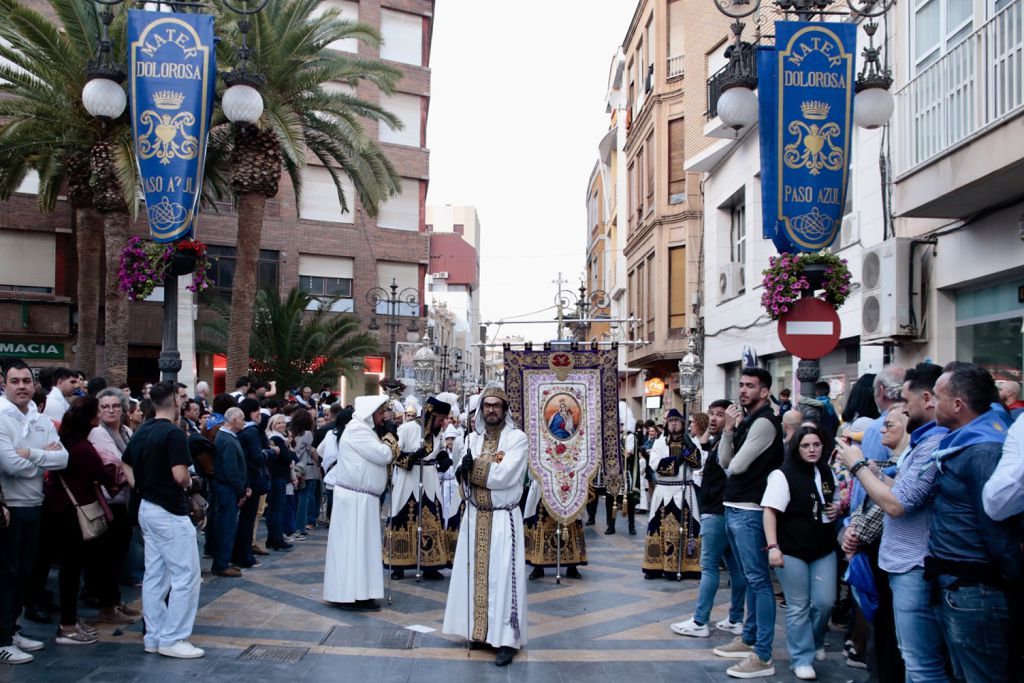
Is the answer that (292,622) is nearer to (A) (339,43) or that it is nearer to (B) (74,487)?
(B) (74,487)

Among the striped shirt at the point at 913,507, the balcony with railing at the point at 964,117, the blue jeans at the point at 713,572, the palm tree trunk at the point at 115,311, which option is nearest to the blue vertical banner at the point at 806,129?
the balcony with railing at the point at 964,117

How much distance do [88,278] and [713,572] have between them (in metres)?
17.7

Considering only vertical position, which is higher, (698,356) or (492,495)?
(698,356)

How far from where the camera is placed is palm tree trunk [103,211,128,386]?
18.5 metres

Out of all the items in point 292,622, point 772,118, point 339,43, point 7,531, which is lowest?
point 292,622

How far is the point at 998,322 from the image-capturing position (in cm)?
1102

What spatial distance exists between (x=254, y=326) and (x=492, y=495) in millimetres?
21661

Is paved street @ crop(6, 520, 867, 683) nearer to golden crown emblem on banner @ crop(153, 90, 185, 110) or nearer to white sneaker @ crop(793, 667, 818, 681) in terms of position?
white sneaker @ crop(793, 667, 818, 681)

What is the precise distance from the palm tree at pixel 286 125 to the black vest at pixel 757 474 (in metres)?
12.9

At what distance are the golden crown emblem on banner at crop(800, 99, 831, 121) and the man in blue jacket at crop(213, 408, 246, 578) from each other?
693 centimetres

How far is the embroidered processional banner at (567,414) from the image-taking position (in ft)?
38.7

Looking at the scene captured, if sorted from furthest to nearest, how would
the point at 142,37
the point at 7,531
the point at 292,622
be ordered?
the point at 142,37, the point at 292,622, the point at 7,531

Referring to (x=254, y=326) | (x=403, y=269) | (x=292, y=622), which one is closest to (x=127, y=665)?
(x=292, y=622)

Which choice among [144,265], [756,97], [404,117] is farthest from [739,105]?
[404,117]
